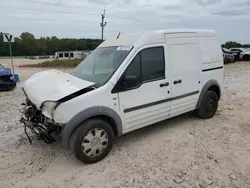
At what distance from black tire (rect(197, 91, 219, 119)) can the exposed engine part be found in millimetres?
3145

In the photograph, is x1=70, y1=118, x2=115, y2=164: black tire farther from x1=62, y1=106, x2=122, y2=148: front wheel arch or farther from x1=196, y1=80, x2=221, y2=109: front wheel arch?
x1=196, y1=80, x2=221, y2=109: front wheel arch

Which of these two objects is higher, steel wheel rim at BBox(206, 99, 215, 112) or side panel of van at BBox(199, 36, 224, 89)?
side panel of van at BBox(199, 36, 224, 89)

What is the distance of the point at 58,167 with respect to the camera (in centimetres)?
316

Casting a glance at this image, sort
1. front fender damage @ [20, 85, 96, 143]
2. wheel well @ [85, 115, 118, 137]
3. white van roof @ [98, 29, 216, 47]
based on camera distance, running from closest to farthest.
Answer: front fender damage @ [20, 85, 96, 143]
wheel well @ [85, 115, 118, 137]
white van roof @ [98, 29, 216, 47]

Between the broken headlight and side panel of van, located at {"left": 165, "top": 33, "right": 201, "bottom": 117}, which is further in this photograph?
side panel of van, located at {"left": 165, "top": 33, "right": 201, "bottom": 117}

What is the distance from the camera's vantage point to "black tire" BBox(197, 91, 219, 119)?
A: 4676 mm

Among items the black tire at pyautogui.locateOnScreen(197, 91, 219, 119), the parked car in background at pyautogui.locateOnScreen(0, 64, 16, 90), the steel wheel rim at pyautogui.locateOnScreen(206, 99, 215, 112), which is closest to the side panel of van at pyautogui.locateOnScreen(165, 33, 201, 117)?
the black tire at pyautogui.locateOnScreen(197, 91, 219, 119)

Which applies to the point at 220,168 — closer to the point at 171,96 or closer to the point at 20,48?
the point at 171,96

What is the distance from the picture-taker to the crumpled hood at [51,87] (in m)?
2.93

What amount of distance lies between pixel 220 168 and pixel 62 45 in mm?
94191

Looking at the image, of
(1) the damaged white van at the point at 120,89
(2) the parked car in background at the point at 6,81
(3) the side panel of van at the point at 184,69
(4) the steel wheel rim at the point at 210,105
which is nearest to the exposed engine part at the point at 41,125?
(1) the damaged white van at the point at 120,89

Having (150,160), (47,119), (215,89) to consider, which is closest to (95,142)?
(47,119)

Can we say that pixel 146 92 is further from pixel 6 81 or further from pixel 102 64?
pixel 6 81

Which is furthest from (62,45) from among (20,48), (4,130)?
(4,130)
